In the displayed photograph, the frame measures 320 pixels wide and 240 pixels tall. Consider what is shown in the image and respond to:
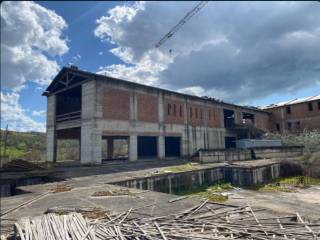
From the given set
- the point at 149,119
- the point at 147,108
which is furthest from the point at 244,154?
the point at 147,108

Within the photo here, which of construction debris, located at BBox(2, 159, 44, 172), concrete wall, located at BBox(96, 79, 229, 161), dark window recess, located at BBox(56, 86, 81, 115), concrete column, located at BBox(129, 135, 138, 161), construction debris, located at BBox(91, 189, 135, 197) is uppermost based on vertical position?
dark window recess, located at BBox(56, 86, 81, 115)

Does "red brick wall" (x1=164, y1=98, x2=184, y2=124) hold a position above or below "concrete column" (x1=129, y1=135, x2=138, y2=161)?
above

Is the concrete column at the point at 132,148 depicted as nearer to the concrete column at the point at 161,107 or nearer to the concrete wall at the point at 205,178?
the concrete column at the point at 161,107

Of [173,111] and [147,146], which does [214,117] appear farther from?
[147,146]

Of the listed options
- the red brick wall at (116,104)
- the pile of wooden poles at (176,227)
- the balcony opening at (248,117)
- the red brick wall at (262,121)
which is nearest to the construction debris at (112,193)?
the pile of wooden poles at (176,227)

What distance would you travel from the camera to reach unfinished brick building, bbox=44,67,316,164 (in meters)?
23.6

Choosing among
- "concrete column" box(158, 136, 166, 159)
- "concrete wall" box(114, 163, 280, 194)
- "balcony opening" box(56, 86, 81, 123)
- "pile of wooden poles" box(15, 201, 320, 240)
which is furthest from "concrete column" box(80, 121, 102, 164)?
"pile of wooden poles" box(15, 201, 320, 240)

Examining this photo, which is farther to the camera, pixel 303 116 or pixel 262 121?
pixel 262 121

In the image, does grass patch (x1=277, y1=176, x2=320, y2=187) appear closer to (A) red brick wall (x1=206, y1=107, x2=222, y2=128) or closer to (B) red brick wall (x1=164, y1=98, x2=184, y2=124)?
(B) red brick wall (x1=164, y1=98, x2=184, y2=124)

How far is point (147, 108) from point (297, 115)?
85.3 ft

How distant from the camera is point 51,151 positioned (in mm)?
28328

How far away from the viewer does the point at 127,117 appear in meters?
25.9

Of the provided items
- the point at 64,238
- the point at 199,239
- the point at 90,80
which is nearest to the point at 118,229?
the point at 64,238

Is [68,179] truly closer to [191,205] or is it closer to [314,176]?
[191,205]
